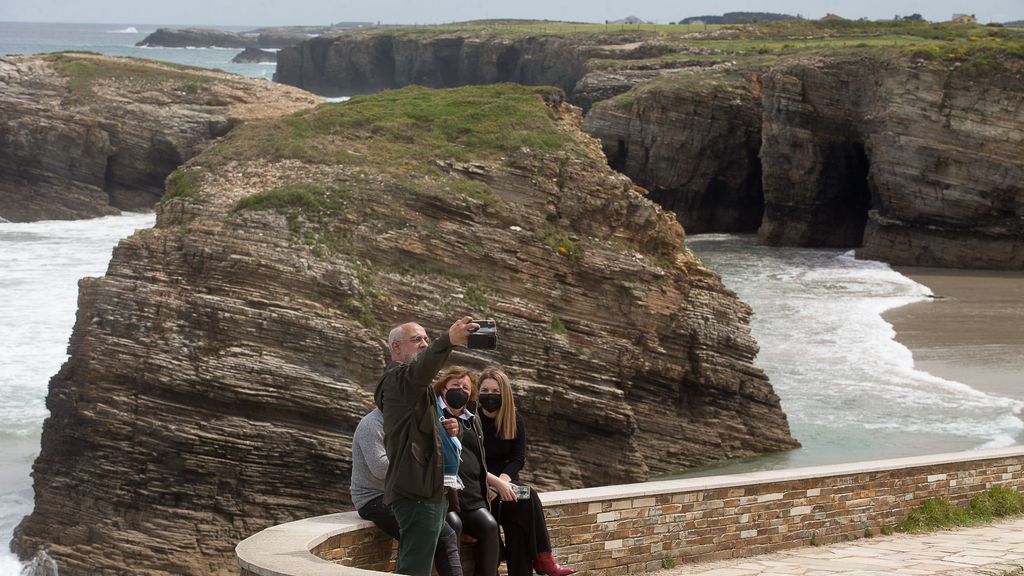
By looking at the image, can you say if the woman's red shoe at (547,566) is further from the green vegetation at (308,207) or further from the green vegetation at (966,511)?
the green vegetation at (308,207)

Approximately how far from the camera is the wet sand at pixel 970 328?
26.2 meters

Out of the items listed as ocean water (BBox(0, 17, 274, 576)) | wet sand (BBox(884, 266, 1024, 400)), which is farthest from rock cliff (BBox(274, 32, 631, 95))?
ocean water (BBox(0, 17, 274, 576))

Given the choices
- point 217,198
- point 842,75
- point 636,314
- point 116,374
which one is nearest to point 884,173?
point 842,75

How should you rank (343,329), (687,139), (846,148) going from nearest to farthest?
1. (343,329)
2. (846,148)
3. (687,139)

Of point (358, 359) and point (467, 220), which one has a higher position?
point (467, 220)

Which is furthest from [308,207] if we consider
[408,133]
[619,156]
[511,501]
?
[619,156]

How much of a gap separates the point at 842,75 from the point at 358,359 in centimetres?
3015

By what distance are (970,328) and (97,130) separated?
27589mm

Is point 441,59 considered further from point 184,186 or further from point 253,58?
point 184,186

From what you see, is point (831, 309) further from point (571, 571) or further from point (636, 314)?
point (571, 571)

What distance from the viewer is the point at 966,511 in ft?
39.6

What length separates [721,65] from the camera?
180 feet

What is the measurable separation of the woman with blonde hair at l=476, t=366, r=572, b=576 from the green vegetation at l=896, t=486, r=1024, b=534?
389cm

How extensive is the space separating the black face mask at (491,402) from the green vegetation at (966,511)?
4.28m
